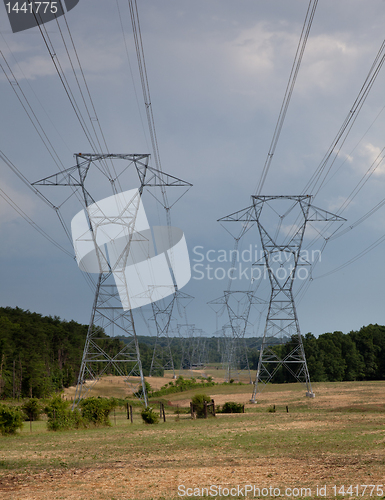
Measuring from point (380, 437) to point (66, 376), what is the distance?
102 metres

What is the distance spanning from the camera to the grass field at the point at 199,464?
12508mm

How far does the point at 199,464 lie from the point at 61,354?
10442 centimetres

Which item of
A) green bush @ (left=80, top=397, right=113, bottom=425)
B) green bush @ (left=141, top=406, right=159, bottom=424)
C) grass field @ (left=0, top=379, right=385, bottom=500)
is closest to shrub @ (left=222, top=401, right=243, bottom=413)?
green bush @ (left=141, top=406, right=159, bottom=424)

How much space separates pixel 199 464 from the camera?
54.0ft

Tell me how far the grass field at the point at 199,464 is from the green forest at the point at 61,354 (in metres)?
58.6

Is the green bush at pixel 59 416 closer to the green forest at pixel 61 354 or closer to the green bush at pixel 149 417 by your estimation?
the green bush at pixel 149 417

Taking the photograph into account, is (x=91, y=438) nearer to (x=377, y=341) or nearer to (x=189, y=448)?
(x=189, y=448)

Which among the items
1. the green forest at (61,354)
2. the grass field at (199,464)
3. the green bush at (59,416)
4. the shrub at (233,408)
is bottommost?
the shrub at (233,408)

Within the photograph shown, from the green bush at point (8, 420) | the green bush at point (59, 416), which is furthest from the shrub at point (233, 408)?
the green bush at point (8, 420)

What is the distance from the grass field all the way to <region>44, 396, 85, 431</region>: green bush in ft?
11.8

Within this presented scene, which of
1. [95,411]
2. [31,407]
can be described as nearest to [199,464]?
[95,411]

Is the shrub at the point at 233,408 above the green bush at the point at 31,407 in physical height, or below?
below

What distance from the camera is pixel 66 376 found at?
368 feet

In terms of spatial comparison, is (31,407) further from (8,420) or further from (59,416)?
(8,420)
